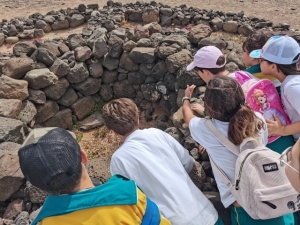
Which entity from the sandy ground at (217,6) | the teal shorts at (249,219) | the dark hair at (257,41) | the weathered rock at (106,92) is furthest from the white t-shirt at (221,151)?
the sandy ground at (217,6)

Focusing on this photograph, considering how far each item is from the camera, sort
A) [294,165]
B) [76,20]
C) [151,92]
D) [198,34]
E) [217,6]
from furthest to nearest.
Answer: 1. [217,6]
2. [76,20]
3. [151,92]
4. [198,34]
5. [294,165]

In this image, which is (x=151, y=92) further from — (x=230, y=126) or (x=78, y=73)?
(x=230, y=126)

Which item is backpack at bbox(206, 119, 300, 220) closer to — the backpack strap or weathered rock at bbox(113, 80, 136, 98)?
the backpack strap

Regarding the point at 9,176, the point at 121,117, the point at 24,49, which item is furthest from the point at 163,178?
the point at 24,49

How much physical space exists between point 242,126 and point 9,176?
3191 millimetres

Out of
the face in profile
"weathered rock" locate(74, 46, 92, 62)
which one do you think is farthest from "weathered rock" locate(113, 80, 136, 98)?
the face in profile

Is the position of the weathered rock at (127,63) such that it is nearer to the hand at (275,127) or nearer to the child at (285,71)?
the child at (285,71)

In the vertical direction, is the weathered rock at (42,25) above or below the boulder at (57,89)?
above

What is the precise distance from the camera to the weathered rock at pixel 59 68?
755cm

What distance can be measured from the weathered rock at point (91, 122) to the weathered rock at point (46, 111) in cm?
70

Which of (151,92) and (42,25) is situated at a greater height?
(42,25)

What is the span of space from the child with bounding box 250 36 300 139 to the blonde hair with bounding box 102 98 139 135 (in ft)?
4.56

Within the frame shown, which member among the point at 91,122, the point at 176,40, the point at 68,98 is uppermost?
the point at 176,40

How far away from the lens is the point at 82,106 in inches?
327
